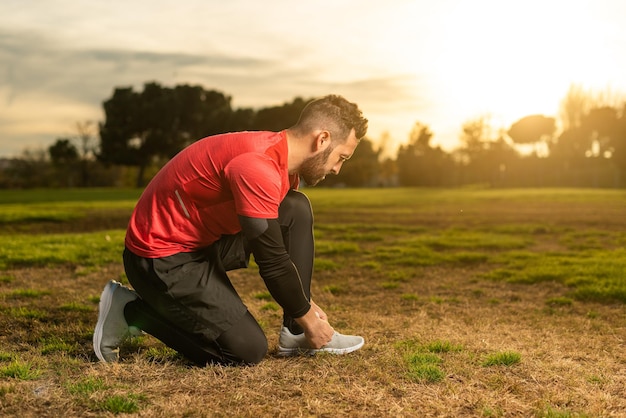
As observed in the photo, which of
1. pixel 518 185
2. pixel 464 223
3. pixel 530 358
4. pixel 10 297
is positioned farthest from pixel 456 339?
pixel 518 185

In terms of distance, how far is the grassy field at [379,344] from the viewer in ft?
10.2

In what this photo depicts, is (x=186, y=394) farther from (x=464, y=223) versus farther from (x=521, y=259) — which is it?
(x=464, y=223)

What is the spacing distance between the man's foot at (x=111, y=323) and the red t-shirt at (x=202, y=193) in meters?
0.37

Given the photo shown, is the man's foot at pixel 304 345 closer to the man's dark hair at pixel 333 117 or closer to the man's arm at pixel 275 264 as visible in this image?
the man's arm at pixel 275 264

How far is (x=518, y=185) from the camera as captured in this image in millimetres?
58625

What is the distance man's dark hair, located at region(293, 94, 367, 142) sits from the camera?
3.43 m

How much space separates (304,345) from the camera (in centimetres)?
391

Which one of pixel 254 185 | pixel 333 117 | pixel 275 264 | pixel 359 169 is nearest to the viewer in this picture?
pixel 254 185

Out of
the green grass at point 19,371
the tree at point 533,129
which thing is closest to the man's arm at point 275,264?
the green grass at point 19,371

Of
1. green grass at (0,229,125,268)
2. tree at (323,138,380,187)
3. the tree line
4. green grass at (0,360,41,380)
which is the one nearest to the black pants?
green grass at (0,360,41,380)

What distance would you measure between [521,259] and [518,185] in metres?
Result: 51.7

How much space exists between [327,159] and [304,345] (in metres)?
1.23

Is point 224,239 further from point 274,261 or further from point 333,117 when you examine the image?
point 333,117

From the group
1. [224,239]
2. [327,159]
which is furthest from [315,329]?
[327,159]
